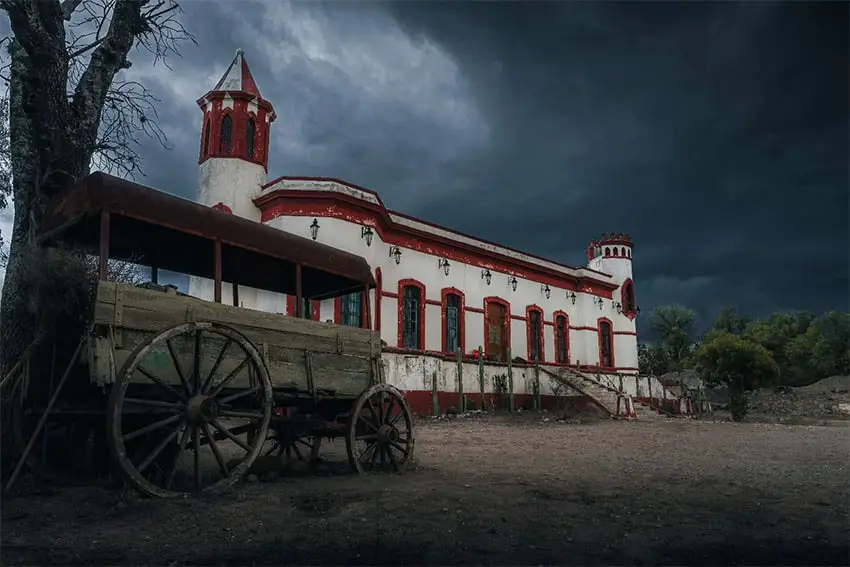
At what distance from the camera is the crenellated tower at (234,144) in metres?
17.9

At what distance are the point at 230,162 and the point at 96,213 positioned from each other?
1306cm

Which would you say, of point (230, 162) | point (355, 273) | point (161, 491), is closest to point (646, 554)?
point (161, 491)

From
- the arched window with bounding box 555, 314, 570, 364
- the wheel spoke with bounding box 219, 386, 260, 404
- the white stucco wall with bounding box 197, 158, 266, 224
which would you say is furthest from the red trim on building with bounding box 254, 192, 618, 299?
the wheel spoke with bounding box 219, 386, 260, 404

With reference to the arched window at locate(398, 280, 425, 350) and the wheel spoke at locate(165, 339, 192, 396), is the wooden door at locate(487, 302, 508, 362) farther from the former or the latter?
the wheel spoke at locate(165, 339, 192, 396)

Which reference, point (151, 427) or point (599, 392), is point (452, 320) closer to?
point (599, 392)

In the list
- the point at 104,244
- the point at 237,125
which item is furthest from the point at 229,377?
the point at 237,125

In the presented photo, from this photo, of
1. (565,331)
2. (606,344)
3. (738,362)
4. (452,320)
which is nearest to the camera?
(452,320)

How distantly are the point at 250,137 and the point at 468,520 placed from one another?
16.2m

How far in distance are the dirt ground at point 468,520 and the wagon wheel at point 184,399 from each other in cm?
37

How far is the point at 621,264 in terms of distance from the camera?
29609 millimetres

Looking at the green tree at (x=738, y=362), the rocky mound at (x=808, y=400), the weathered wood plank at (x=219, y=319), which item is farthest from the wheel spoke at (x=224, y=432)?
the green tree at (x=738, y=362)

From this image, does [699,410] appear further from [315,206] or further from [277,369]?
[277,369]

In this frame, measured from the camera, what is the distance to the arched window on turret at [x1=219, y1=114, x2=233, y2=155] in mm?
18250

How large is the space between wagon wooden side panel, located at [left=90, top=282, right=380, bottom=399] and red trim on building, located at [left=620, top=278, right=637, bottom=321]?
76.3 feet
